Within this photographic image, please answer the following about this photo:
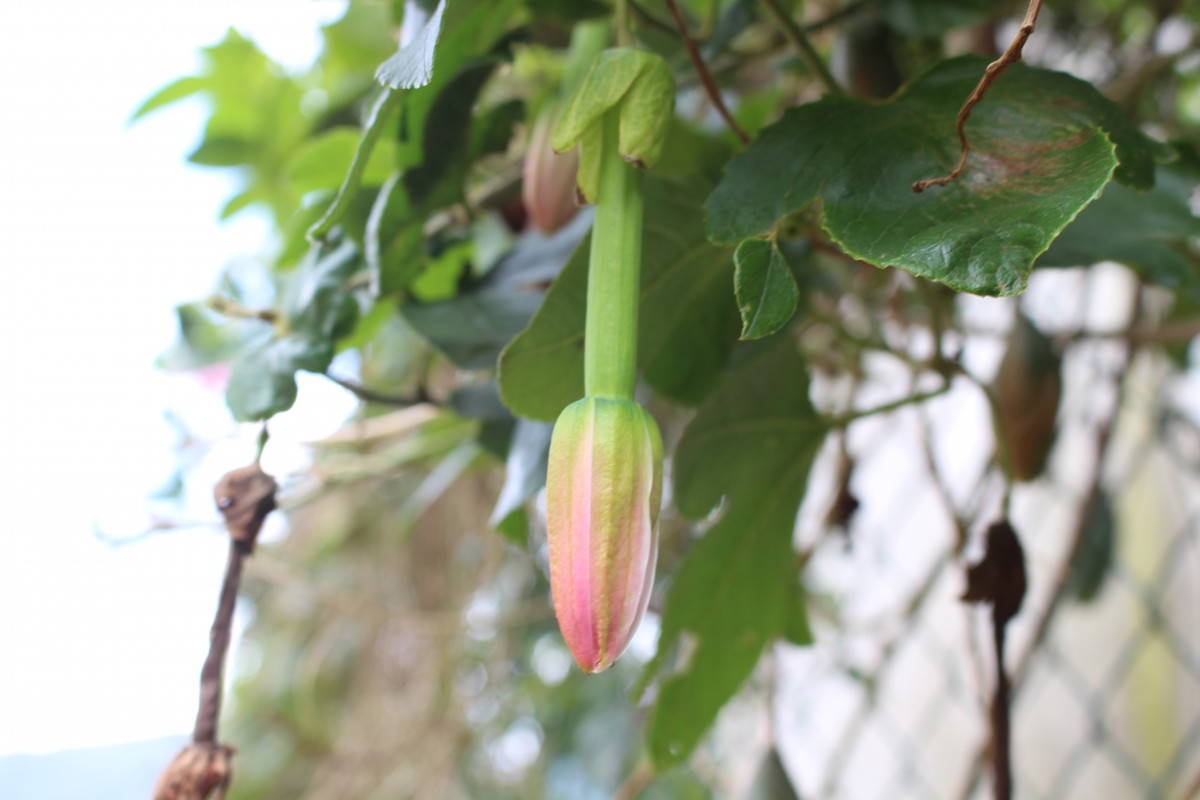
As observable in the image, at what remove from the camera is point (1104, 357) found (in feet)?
2.70

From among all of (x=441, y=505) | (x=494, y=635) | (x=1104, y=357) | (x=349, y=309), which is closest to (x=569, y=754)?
(x=494, y=635)

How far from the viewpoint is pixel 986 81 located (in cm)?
19

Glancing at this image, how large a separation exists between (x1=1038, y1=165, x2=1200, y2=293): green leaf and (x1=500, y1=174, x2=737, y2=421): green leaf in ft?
0.35

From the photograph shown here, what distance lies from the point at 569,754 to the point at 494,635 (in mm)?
262

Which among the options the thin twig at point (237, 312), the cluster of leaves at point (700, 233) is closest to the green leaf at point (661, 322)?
the cluster of leaves at point (700, 233)

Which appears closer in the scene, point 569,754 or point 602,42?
point 602,42

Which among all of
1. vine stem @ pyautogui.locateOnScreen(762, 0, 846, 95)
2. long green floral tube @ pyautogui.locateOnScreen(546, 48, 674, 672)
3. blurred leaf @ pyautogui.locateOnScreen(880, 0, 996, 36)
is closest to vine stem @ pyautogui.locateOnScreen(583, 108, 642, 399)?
long green floral tube @ pyautogui.locateOnScreen(546, 48, 674, 672)

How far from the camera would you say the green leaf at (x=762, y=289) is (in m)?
0.19

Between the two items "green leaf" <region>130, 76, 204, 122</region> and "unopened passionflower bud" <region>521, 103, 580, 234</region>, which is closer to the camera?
"unopened passionflower bud" <region>521, 103, 580, 234</region>

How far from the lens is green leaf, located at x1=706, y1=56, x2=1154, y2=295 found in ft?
0.61

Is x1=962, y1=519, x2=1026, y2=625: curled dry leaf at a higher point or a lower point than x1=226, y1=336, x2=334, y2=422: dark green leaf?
lower

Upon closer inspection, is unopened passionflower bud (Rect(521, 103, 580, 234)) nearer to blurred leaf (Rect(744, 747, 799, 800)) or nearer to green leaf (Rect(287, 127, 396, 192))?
green leaf (Rect(287, 127, 396, 192))

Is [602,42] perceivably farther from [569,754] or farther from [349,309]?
[569,754]

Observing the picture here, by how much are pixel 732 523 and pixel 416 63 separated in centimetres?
22
